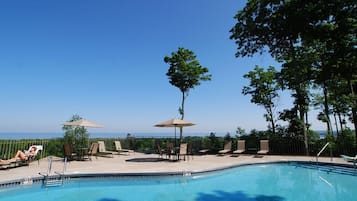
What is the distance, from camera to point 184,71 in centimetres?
1712

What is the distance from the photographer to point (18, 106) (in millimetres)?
19578

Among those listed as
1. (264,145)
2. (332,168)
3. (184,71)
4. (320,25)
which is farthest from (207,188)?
(184,71)

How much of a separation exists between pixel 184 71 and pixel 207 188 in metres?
10.9

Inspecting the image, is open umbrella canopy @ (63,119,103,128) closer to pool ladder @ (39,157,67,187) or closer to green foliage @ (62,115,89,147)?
green foliage @ (62,115,89,147)

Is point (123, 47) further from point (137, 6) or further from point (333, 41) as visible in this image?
point (333, 41)

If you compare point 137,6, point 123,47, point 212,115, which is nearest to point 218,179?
point 137,6

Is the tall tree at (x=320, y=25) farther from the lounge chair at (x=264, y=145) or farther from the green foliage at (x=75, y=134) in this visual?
the green foliage at (x=75, y=134)

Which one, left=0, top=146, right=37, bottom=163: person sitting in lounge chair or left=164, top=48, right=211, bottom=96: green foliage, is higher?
left=164, top=48, right=211, bottom=96: green foliage

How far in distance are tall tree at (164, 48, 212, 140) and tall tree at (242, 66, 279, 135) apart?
14.5 ft

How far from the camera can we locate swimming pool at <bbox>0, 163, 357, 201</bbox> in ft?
21.2

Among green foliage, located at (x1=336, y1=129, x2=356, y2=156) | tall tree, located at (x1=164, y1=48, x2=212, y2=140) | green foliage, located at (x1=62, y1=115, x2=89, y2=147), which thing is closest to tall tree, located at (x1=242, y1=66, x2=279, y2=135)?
tall tree, located at (x1=164, y1=48, x2=212, y2=140)

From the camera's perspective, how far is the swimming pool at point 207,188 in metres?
6.47

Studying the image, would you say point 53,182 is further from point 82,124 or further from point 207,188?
point 207,188

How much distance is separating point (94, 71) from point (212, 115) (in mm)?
13063
